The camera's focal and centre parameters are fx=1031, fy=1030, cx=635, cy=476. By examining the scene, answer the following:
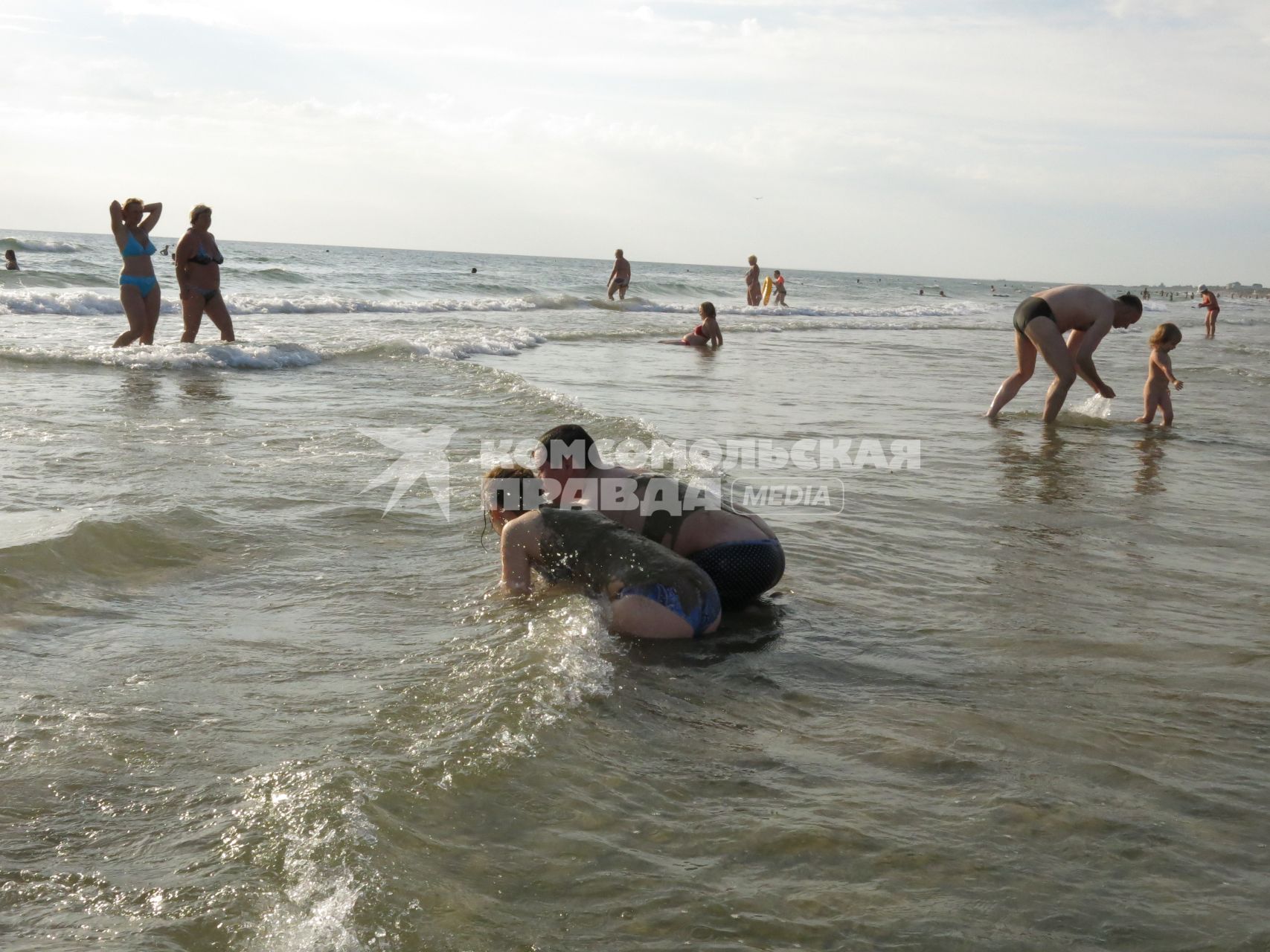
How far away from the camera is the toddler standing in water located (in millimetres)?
10125

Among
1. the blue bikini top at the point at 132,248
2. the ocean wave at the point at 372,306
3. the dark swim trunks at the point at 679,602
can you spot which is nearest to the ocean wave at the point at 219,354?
the blue bikini top at the point at 132,248

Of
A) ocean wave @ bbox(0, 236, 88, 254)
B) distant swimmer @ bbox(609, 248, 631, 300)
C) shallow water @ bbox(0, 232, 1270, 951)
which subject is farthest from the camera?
ocean wave @ bbox(0, 236, 88, 254)

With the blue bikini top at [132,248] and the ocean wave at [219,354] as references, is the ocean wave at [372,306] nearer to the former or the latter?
the ocean wave at [219,354]

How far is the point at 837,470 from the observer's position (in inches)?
300

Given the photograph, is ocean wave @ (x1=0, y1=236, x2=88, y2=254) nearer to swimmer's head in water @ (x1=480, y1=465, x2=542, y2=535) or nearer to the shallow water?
the shallow water

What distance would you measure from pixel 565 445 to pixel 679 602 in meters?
0.91

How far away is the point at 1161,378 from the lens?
10.3 metres

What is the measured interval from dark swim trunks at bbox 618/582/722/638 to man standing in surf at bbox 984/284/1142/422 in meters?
6.80

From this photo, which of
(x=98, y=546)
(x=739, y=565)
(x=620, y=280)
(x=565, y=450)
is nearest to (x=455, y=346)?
(x=98, y=546)

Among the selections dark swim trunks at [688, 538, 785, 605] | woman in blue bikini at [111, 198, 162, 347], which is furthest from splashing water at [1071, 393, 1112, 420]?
woman in blue bikini at [111, 198, 162, 347]

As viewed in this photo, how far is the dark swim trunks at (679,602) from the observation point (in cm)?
411

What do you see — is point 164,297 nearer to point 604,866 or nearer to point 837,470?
point 837,470

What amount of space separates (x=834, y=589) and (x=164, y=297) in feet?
77.7

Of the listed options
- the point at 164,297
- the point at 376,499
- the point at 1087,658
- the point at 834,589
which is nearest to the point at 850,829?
the point at 1087,658
